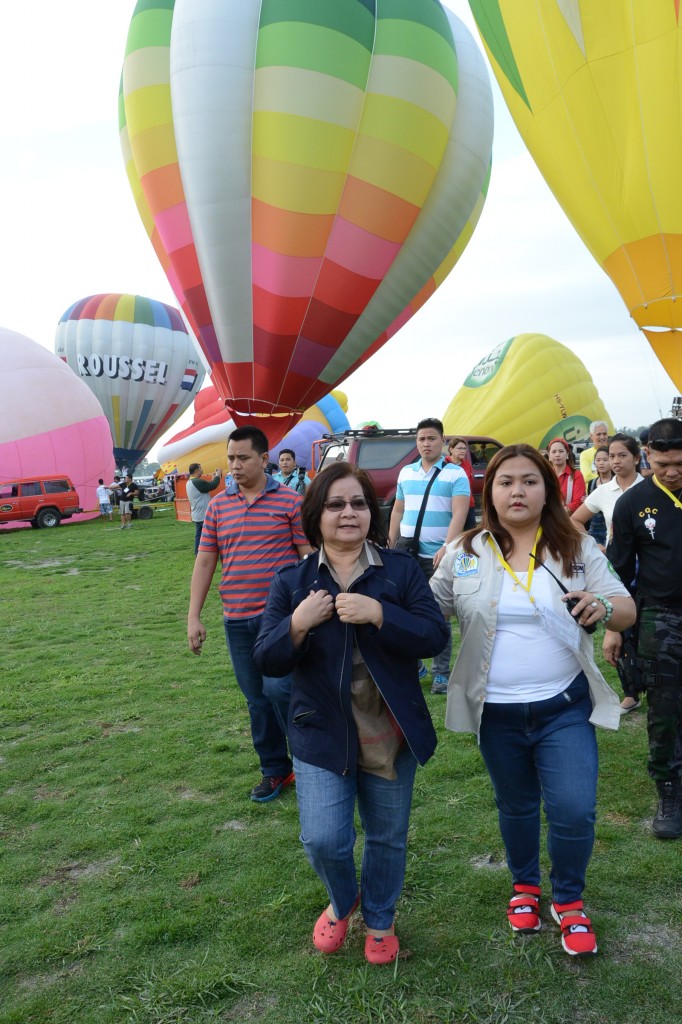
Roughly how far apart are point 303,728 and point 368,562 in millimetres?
573

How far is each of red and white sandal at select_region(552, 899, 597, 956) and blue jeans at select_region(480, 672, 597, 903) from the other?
30mm

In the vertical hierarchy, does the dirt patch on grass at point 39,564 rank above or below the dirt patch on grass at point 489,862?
above

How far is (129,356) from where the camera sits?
1175 inches

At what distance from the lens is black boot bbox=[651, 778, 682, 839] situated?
3.14 m

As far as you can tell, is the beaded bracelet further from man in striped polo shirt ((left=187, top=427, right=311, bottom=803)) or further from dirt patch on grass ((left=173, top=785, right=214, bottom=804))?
dirt patch on grass ((left=173, top=785, right=214, bottom=804))

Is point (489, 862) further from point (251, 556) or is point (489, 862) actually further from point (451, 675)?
point (251, 556)

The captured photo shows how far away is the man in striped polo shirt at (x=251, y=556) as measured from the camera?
360cm

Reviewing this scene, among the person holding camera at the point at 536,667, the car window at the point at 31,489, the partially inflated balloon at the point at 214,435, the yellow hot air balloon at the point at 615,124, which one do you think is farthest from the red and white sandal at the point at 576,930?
the partially inflated balloon at the point at 214,435

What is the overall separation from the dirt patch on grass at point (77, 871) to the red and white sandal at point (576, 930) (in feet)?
6.31

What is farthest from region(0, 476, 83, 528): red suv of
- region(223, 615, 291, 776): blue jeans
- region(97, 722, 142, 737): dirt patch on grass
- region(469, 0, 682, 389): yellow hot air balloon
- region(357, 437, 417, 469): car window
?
region(223, 615, 291, 776): blue jeans

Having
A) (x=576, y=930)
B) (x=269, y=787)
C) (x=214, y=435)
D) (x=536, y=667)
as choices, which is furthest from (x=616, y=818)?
(x=214, y=435)

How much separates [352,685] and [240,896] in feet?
3.98

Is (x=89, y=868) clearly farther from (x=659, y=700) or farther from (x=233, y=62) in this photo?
(x=233, y=62)

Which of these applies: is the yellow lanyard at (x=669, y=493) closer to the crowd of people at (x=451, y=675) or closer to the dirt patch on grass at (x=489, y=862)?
the crowd of people at (x=451, y=675)
